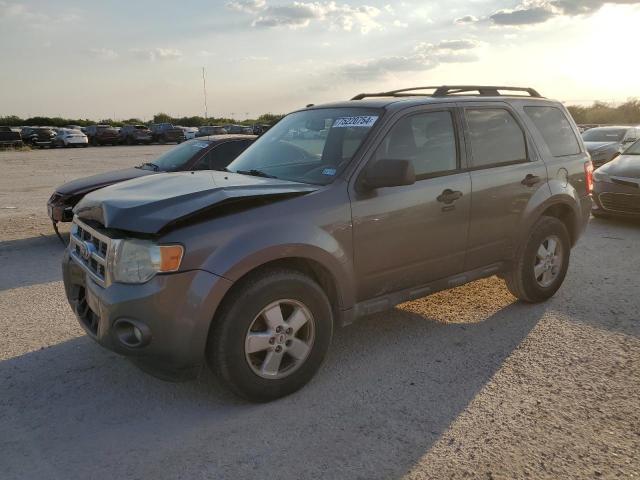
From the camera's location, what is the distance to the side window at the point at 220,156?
7.90 metres

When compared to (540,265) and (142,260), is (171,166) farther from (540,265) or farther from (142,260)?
(540,265)

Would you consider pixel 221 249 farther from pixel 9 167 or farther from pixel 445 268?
pixel 9 167

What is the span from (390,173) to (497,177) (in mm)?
1380

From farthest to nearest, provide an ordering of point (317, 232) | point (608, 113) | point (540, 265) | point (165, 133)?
point (608, 113)
point (165, 133)
point (540, 265)
point (317, 232)

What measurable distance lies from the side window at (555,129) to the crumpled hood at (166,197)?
253 centimetres

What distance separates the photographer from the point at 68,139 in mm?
37312

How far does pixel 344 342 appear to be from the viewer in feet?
14.0

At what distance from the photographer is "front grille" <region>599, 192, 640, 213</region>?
8.44 metres

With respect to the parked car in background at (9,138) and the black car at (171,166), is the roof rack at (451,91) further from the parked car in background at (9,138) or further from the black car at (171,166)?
the parked car in background at (9,138)

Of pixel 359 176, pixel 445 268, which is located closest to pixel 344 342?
pixel 445 268

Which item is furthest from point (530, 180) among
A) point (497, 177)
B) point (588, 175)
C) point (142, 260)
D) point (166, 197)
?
point (142, 260)

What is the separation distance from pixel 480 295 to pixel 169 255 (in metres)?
3.41

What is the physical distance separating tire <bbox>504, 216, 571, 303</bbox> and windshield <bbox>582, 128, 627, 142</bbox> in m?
12.0

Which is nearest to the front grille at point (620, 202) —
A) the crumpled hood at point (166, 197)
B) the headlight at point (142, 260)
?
the crumpled hood at point (166, 197)
